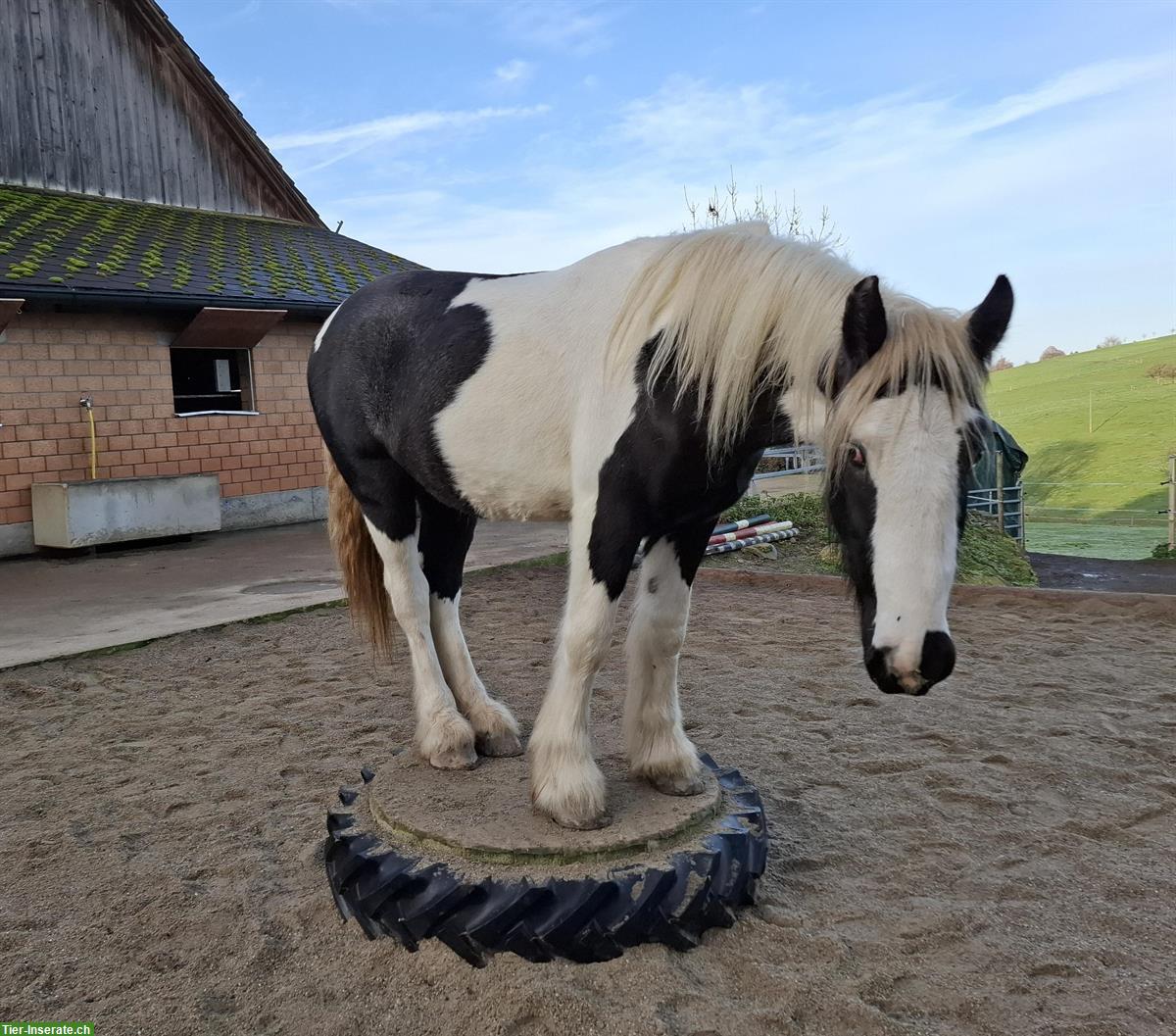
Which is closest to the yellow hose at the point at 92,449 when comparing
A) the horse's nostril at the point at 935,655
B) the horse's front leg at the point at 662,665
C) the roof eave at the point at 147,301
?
the roof eave at the point at 147,301

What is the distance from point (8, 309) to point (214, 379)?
8.71ft

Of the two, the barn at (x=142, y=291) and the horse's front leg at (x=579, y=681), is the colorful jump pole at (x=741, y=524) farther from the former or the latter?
the horse's front leg at (x=579, y=681)

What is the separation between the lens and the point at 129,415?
9125 mm

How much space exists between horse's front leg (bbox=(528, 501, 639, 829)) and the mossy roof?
7734 mm

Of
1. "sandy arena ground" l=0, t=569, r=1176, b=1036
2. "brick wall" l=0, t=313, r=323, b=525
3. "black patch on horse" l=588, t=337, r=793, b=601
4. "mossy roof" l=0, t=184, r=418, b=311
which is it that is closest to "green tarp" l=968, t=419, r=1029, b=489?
"sandy arena ground" l=0, t=569, r=1176, b=1036

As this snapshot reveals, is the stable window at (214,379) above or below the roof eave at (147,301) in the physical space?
below

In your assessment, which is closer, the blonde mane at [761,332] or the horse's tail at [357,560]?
the blonde mane at [761,332]

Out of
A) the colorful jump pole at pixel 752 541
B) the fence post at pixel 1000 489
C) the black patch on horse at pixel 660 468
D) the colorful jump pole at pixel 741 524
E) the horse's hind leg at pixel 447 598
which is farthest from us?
the fence post at pixel 1000 489

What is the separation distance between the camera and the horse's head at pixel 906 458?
1.58 metres

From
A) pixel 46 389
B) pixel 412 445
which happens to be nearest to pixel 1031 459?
pixel 46 389

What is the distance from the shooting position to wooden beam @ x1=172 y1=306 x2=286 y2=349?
920 centimetres

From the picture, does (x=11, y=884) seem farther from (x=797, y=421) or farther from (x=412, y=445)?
(x=797, y=421)

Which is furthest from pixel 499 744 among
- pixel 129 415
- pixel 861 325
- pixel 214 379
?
pixel 214 379

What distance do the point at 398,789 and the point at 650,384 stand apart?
138 cm
